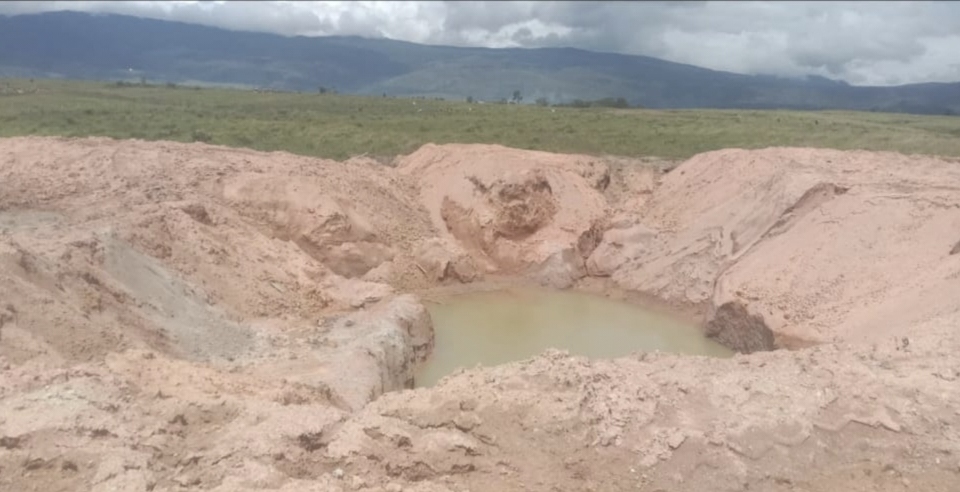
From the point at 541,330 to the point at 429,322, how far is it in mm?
2690

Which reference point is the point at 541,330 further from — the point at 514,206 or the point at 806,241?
the point at 806,241

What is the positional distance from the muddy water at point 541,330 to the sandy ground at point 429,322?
20.3 inches

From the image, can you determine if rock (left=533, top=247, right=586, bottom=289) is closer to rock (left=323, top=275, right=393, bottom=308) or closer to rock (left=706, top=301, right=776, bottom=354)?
rock (left=706, top=301, right=776, bottom=354)

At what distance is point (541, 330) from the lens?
1648 centimetres

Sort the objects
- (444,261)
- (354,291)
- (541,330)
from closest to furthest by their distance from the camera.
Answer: (354,291) < (541,330) < (444,261)

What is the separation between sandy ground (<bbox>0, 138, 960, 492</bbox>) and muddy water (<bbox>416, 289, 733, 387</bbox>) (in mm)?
514

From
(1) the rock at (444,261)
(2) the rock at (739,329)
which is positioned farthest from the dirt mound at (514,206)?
(2) the rock at (739,329)

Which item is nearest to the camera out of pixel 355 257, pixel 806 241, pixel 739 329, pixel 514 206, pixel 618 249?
pixel 739 329

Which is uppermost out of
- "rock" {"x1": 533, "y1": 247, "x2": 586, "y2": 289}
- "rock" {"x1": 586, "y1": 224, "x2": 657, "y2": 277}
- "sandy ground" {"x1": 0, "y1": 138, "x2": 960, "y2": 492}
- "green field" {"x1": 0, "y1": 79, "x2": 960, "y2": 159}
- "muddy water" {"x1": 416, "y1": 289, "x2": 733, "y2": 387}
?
"green field" {"x1": 0, "y1": 79, "x2": 960, "y2": 159}

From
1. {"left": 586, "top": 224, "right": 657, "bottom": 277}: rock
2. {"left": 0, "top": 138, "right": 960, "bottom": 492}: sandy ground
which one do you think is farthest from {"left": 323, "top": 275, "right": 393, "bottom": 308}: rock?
{"left": 586, "top": 224, "right": 657, "bottom": 277}: rock

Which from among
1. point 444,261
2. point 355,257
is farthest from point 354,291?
point 444,261

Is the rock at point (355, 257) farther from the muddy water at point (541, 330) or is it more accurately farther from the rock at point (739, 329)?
the rock at point (739, 329)

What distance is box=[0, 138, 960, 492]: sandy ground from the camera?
24.6ft

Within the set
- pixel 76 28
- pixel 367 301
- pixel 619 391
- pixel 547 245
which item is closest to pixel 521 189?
pixel 547 245
